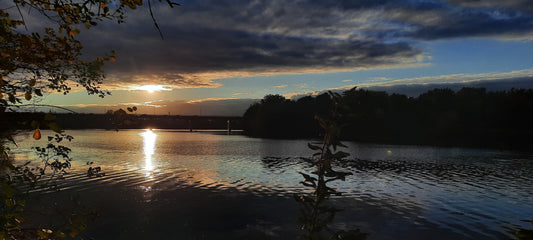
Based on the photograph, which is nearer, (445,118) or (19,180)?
(19,180)

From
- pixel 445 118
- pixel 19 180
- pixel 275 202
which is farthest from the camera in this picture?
pixel 445 118

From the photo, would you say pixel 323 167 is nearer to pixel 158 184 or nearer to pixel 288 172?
pixel 158 184

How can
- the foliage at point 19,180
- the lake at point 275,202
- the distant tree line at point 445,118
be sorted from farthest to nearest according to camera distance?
the distant tree line at point 445,118 → the lake at point 275,202 → the foliage at point 19,180

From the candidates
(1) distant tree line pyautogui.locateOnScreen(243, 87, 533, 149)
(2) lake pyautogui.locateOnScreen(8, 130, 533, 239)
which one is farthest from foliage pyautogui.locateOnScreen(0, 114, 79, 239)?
(1) distant tree line pyautogui.locateOnScreen(243, 87, 533, 149)

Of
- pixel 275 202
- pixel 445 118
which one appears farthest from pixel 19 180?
pixel 445 118

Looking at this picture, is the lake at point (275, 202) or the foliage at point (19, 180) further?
the lake at point (275, 202)

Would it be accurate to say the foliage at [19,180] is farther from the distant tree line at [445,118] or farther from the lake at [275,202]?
the distant tree line at [445,118]

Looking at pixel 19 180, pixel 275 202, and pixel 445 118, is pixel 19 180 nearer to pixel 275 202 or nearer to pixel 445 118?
pixel 275 202

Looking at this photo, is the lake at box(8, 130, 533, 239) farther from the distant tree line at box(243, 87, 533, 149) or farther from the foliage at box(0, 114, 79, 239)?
the distant tree line at box(243, 87, 533, 149)

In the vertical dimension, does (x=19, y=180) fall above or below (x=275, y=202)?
above

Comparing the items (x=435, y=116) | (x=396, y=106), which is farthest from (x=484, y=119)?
(x=396, y=106)

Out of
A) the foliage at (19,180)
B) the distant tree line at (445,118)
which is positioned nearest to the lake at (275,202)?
the foliage at (19,180)

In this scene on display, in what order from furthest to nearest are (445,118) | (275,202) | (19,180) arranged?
(445,118) < (275,202) < (19,180)

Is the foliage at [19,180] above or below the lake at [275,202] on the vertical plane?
above
